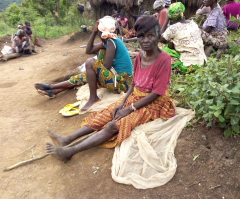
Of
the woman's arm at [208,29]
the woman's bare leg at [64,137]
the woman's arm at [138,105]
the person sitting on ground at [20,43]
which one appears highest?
the woman's arm at [208,29]

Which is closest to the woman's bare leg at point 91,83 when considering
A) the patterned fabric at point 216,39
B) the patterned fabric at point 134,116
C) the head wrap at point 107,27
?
the head wrap at point 107,27

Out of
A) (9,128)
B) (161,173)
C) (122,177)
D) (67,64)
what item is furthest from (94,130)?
(67,64)

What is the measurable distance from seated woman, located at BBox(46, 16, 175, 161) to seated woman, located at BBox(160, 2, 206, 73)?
5.24 feet

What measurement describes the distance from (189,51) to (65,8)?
16.3 m

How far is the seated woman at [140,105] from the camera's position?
2.04m

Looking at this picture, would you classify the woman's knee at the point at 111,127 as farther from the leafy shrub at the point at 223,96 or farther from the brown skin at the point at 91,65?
the brown skin at the point at 91,65

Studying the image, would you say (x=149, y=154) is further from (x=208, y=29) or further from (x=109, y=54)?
(x=208, y=29)

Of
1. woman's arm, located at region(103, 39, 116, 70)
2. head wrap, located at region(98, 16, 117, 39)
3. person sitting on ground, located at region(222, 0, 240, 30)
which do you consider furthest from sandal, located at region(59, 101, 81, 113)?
person sitting on ground, located at region(222, 0, 240, 30)

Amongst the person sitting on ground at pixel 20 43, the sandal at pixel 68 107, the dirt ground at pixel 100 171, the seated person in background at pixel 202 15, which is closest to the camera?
A: the dirt ground at pixel 100 171

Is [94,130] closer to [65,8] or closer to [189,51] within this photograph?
[189,51]

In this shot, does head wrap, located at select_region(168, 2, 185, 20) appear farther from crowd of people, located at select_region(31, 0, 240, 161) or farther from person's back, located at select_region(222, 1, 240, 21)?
person's back, located at select_region(222, 1, 240, 21)

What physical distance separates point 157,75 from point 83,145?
101 cm

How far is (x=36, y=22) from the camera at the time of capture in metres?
15.6

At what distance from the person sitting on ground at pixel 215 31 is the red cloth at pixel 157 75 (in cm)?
227
